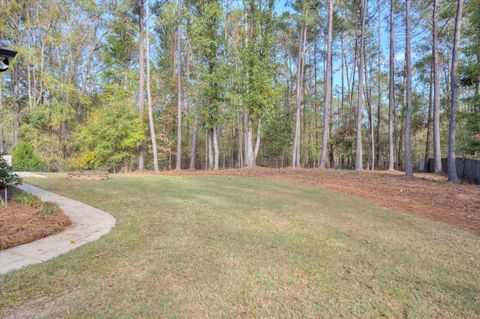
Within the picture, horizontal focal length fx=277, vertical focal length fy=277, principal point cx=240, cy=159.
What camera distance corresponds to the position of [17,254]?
3.13 metres

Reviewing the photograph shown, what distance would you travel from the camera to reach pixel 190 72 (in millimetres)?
19875

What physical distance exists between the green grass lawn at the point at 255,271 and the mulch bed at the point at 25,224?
0.88 metres

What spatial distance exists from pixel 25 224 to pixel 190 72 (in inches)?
685

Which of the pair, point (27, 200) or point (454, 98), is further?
point (454, 98)

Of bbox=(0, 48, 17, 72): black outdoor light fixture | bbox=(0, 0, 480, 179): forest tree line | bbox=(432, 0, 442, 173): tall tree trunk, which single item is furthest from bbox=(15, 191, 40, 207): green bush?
bbox=(432, 0, 442, 173): tall tree trunk

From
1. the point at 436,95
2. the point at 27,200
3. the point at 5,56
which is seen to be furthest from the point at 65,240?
the point at 436,95

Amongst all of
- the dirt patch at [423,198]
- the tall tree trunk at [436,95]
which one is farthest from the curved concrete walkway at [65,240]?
the tall tree trunk at [436,95]

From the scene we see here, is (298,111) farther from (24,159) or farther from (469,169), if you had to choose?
(24,159)

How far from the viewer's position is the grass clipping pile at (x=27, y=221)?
3.57 m

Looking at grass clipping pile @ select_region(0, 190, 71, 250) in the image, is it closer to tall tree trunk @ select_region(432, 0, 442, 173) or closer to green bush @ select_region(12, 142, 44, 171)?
green bush @ select_region(12, 142, 44, 171)

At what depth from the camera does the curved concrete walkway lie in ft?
9.63

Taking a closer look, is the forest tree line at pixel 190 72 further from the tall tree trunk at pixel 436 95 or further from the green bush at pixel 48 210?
the green bush at pixel 48 210

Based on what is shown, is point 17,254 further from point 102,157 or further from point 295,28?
point 295,28

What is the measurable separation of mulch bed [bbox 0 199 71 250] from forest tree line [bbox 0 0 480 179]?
9990 millimetres
